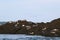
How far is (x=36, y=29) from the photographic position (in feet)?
253

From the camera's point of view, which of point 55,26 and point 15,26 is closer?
point 55,26

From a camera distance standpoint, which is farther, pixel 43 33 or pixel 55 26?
pixel 55 26

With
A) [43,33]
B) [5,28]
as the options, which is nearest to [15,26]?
[5,28]

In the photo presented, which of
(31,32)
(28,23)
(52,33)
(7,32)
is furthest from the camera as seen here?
(28,23)

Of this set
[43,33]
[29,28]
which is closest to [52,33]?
[43,33]

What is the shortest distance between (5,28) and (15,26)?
2.66 meters

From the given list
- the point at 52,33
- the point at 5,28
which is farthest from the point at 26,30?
the point at 52,33

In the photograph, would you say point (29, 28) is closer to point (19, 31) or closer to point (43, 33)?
point (19, 31)

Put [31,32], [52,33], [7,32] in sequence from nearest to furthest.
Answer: [52,33] → [31,32] → [7,32]

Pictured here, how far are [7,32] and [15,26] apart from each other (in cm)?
436

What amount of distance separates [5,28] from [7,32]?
3029 mm

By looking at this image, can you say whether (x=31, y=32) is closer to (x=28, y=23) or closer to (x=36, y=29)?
(x=36, y=29)

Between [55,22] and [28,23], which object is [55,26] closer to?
[55,22]

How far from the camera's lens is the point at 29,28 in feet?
259
